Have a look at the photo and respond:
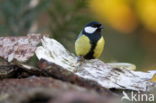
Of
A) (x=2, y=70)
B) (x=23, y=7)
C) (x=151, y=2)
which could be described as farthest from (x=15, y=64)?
(x=151, y=2)

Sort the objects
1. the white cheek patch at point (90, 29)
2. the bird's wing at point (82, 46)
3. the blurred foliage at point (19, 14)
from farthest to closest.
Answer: the blurred foliage at point (19, 14)
the white cheek patch at point (90, 29)
the bird's wing at point (82, 46)

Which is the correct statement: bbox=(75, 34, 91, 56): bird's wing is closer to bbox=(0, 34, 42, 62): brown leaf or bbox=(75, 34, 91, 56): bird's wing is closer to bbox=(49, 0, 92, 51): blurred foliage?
bbox=(49, 0, 92, 51): blurred foliage

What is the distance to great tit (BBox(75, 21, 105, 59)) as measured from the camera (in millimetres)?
2087

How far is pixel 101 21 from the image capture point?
4121mm

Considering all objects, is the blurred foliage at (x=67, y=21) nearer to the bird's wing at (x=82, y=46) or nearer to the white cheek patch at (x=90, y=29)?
the white cheek patch at (x=90, y=29)

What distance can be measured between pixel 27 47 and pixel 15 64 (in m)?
0.11

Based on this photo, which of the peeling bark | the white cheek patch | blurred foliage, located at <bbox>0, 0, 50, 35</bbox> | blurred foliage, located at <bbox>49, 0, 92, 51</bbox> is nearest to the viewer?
Answer: the peeling bark

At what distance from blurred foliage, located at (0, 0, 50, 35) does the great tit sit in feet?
1.62

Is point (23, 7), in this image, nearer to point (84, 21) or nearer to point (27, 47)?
point (84, 21)

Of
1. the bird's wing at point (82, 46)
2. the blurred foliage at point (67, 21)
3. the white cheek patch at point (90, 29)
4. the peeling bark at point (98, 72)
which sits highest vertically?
the blurred foliage at point (67, 21)

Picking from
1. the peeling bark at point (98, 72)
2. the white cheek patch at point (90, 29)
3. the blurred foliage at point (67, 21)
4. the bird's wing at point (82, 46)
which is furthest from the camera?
the blurred foliage at point (67, 21)

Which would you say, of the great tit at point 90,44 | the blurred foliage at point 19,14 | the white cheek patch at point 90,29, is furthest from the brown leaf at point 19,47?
the blurred foliage at point 19,14

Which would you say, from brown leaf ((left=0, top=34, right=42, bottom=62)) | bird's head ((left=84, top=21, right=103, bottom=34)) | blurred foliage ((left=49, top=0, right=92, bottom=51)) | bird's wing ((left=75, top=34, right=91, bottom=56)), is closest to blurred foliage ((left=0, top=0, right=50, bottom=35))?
blurred foliage ((left=49, top=0, right=92, bottom=51))

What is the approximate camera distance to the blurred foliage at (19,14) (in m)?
2.63
